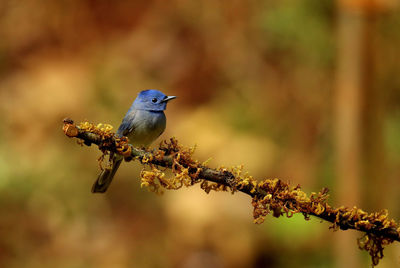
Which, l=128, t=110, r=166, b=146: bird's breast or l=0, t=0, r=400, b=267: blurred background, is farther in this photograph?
l=0, t=0, r=400, b=267: blurred background

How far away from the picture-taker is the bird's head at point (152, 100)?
338cm

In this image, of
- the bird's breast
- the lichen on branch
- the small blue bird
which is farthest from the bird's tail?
the lichen on branch

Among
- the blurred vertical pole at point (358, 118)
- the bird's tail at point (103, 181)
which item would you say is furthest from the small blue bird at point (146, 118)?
the blurred vertical pole at point (358, 118)

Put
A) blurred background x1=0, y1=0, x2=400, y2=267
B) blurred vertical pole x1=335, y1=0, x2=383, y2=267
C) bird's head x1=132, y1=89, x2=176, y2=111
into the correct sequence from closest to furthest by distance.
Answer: bird's head x1=132, y1=89, x2=176, y2=111 → blurred vertical pole x1=335, y1=0, x2=383, y2=267 → blurred background x1=0, y1=0, x2=400, y2=267

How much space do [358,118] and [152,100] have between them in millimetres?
2731

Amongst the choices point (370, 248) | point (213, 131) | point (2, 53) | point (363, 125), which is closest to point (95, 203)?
point (213, 131)

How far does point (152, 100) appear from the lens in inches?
134

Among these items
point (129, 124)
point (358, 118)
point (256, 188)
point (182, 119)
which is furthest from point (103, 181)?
point (182, 119)

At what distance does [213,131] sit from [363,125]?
9.93ft

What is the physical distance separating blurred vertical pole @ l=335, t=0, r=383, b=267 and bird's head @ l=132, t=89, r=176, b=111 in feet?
8.60

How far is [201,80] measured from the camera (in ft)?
30.7

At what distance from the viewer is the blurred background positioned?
7.45 metres

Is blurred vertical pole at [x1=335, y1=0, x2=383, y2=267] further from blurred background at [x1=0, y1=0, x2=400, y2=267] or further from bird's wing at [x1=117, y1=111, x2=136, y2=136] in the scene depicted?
bird's wing at [x1=117, y1=111, x2=136, y2=136]

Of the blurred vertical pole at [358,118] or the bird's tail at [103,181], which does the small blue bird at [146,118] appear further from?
the blurred vertical pole at [358,118]
